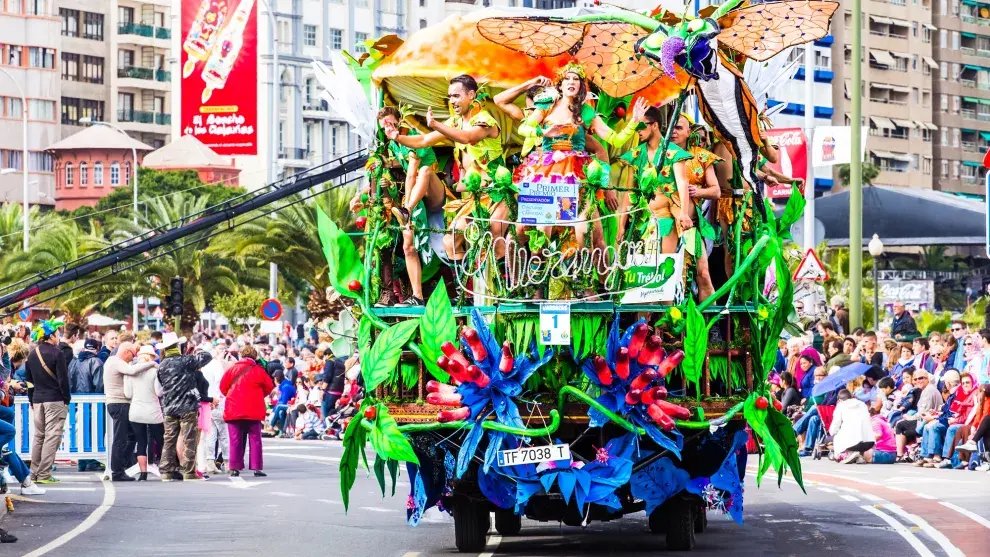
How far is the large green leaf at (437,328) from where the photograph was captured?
1507 centimetres

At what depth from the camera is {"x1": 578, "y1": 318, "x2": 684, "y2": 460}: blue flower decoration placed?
14781mm

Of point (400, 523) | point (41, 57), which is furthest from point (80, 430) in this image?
point (41, 57)

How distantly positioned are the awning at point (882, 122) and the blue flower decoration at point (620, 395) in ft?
406

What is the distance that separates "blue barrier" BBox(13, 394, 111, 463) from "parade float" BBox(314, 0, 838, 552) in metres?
11.5

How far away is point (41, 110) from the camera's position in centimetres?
12800

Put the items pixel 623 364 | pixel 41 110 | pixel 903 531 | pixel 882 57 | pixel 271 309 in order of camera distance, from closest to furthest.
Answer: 1. pixel 623 364
2. pixel 903 531
3. pixel 271 309
4. pixel 41 110
5. pixel 882 57

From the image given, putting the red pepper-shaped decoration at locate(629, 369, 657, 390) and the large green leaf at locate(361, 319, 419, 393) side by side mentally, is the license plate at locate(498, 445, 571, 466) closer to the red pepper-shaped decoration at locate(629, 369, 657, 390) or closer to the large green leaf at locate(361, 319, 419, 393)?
the red pepper-shaped decoration at locate(629, 369, 657, 390)

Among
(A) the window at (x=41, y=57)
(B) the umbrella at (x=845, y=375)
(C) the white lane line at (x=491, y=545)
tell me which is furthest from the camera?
(A) the window at (x=41, y=57)

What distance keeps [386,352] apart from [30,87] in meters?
115

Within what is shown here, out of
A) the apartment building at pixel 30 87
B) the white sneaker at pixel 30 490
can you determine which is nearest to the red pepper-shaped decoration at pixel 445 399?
the white sneaker at pixel 30 490

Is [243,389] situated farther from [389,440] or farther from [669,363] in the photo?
[669,363]

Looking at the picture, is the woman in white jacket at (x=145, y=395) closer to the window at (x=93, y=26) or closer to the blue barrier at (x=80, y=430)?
the blue barrier at (x=80, y=430)

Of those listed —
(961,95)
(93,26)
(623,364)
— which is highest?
(93,26)

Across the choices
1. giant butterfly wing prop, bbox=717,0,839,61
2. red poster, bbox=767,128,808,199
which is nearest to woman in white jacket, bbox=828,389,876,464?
red poster, bbox=767,128,808,199
